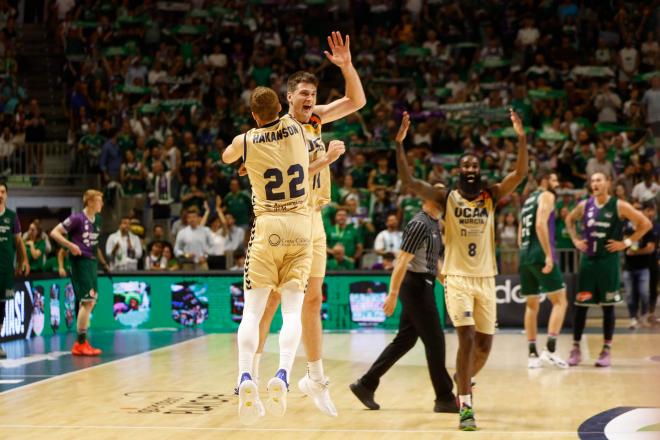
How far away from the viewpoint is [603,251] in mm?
12672

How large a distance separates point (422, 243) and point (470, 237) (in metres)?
0.73

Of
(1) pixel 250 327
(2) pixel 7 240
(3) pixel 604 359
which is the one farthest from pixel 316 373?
(2) pixel 7 240

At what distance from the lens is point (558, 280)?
12.9m

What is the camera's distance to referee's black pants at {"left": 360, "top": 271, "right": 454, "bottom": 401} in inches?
367

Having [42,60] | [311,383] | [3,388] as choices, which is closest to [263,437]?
[311,383]

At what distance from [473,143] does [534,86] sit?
2.19 m

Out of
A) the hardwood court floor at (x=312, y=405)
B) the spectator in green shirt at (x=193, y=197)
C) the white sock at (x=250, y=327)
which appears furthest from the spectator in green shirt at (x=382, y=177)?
the white sock at (x=250, y=327)

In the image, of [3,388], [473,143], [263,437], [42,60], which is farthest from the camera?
[42,60]

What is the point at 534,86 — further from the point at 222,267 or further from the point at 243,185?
the point at 222,267

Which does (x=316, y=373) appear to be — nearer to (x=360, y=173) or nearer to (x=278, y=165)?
(x=278, y=165)

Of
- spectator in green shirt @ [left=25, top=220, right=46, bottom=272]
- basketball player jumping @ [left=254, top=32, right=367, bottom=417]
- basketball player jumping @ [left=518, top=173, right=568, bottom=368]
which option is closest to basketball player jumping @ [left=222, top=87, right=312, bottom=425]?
basketball player jumping @ [left=254, top=32, right=367, bottom=417]

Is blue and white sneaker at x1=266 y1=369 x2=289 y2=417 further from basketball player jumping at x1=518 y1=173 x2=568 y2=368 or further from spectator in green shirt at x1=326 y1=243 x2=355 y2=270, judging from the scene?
spectator in green shirt at x1=326 y1=243 x2=355 y2=270

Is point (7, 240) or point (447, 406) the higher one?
point (7, 240)

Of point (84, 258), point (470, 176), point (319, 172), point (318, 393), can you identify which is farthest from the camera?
point (84, 258)
